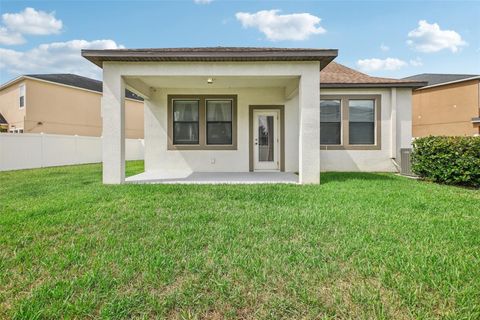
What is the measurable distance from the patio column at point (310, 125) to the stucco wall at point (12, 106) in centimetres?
2107

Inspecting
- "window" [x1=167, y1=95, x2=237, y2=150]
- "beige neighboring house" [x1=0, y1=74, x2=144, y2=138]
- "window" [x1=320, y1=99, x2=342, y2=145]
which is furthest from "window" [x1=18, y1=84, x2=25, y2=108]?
"window" [x1=320, y1=99, x2=342, y2=145]

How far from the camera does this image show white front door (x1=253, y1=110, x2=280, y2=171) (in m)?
11.4

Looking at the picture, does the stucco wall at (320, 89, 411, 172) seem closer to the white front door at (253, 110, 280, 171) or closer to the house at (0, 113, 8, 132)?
the white front door at (253, 110, 280, 171)

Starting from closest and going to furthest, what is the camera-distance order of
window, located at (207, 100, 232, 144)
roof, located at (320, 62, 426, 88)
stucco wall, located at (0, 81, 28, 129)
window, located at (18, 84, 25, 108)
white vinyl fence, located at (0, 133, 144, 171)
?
roof, located at (320, 62, 426, 88), window, located at (207, 100, 232, 144), white vinyl fence, located at (0, 133, 144, 171), window, located at (18, 84, 25, 108), stucco wall, located at (0, 81, 28, 129)

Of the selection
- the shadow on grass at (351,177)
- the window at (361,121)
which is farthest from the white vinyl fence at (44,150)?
the window at (361,121)

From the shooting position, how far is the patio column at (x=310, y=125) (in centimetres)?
794

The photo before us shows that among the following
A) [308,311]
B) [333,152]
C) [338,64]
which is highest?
[338,64]

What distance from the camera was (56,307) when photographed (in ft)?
7.90

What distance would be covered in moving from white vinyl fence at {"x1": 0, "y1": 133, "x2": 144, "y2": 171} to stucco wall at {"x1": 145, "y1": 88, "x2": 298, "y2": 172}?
6.96 m

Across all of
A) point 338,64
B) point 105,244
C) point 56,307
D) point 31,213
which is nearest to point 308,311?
point 56,307

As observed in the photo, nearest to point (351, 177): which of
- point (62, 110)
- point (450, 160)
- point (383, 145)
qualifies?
point (450, 160)

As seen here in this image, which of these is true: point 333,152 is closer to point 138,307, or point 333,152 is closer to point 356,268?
point 356,268

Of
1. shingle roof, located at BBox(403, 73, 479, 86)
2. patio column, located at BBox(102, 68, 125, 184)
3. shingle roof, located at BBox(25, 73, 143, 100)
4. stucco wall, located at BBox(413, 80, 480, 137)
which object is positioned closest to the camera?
patio column, located at BBox(102, 68, 125, 184)

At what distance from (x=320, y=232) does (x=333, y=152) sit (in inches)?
317
